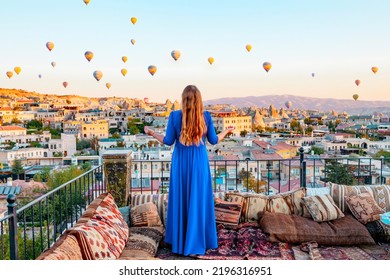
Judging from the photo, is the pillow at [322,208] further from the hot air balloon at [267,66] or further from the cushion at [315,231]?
the hot air balloon at [267,66]

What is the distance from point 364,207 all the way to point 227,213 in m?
1.25

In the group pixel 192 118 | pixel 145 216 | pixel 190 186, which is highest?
pixel 192 118

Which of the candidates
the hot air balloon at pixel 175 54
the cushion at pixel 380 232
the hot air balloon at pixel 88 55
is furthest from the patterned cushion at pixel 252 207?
the hot air balloon at pixel 88 55

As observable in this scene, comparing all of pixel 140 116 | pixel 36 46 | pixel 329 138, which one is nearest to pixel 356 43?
pixel 36 46

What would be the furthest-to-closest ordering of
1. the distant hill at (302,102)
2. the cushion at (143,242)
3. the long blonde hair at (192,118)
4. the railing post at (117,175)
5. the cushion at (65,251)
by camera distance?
the distant hill at (302,102)
the railing post at (117,175)
the cushion at (143,242)
the long blonde hair at (192,118)
the cushion at (65,251)

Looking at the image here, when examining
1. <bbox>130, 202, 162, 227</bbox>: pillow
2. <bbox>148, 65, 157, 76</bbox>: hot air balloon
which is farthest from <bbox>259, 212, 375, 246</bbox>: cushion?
<bbox>148, 65, 157, 76</bbox>: hot air balloon

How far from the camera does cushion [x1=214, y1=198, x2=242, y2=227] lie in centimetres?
395

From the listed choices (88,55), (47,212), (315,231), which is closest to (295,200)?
(315,231)

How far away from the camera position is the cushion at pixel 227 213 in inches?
155

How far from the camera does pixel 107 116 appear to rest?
95.7 m

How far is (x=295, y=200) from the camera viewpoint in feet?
13.7

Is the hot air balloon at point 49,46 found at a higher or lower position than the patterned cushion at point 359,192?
higher

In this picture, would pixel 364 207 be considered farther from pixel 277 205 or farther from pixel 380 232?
pixel 277 205

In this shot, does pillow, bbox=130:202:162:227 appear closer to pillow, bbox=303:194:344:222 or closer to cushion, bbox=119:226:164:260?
cushion, bbox=119:226:164:260
